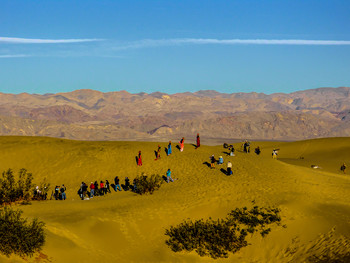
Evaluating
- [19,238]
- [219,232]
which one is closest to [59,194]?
[19,238]

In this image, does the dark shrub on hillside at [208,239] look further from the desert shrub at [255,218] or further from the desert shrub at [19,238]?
the desert shrub at [19,238]

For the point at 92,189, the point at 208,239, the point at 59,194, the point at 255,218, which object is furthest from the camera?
the point at 59,194

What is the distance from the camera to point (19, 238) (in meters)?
14.5

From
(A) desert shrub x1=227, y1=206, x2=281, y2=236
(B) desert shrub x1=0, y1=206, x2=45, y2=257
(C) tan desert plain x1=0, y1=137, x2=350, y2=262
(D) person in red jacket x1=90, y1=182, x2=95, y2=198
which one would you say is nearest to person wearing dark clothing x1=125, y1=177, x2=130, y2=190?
(C) tan desert plain x1=0, y1=137, x2=350, y2=262

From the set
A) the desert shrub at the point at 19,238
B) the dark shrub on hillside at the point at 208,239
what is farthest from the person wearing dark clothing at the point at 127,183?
the desert shrub at the point at 19,238

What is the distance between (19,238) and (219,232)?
332 inches

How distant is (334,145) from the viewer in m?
57.5

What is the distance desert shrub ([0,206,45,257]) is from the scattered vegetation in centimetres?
579

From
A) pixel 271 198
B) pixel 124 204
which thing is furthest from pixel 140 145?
pixel 271 198

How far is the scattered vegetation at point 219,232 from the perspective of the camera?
17703mm

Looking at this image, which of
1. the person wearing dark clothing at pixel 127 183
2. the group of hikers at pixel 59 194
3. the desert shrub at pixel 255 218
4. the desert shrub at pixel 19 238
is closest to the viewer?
the desert shrub at pixel 19 238

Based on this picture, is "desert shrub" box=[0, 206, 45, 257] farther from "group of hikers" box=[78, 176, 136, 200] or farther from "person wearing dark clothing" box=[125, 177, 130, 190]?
"person wearing dark clothing" box=[125, 177, 130, 190]

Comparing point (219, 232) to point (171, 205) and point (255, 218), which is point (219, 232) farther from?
point (171, 205)

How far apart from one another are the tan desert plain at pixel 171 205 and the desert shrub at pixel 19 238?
41cm
